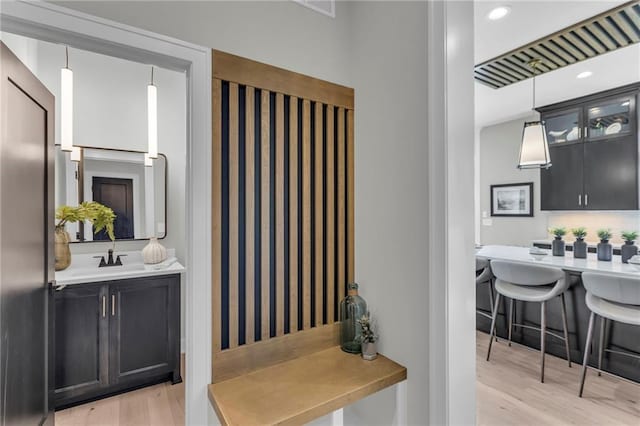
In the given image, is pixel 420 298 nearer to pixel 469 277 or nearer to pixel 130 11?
pixel 469 277

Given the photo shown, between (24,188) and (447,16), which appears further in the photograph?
(24,188)

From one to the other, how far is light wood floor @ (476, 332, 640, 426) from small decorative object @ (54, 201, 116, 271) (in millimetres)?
3100

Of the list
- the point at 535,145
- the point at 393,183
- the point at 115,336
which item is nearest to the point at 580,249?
the point at 535,145

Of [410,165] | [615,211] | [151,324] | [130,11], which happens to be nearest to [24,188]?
[130,11]

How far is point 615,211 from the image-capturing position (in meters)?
4.07

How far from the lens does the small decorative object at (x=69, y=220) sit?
2379 mm

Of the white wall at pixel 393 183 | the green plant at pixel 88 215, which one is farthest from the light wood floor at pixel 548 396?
the green plant at pixel 88 215

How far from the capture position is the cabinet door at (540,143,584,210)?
4.22 m

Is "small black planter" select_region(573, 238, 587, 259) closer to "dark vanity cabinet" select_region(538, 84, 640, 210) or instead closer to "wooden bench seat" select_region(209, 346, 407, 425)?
"dark vanity cabinet" select_region(538, 84, 640, 210)

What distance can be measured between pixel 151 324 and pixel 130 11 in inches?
85.1

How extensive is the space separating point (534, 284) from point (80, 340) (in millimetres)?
3508

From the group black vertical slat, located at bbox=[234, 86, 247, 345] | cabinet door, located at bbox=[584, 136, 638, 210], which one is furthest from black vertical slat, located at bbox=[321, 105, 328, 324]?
cabinet door, located at bbox=[584, 136, 638, 210]

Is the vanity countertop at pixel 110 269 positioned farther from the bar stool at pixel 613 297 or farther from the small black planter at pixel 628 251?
the small black planter at pixel 628 251

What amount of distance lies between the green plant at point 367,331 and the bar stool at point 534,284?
185 cm
